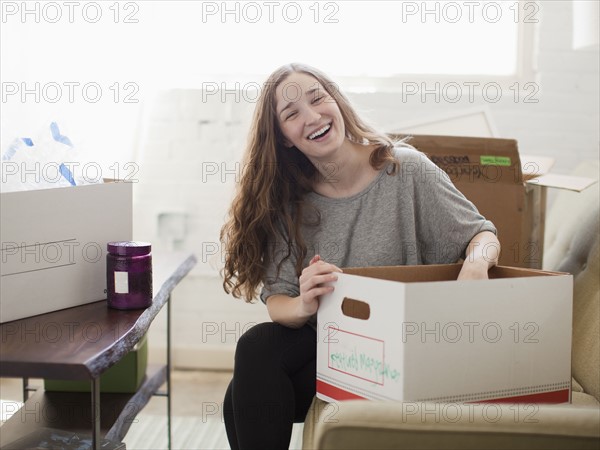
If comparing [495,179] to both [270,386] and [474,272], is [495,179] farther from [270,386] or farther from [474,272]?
[270,386]

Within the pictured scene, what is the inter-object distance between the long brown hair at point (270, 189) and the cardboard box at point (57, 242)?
0.26 m

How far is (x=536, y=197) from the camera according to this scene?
205 centimetres

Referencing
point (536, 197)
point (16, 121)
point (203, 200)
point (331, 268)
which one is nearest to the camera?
point (331, 268)

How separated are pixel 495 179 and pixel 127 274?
3.13 feet

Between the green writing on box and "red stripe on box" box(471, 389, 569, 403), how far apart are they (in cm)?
67

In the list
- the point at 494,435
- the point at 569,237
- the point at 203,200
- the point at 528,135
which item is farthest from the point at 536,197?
the point at 203,200

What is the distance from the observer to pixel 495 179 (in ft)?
6.11

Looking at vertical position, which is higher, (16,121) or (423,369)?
(16,121)

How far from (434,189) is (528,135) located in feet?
3.83

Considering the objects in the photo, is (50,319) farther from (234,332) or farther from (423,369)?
(234,332)
